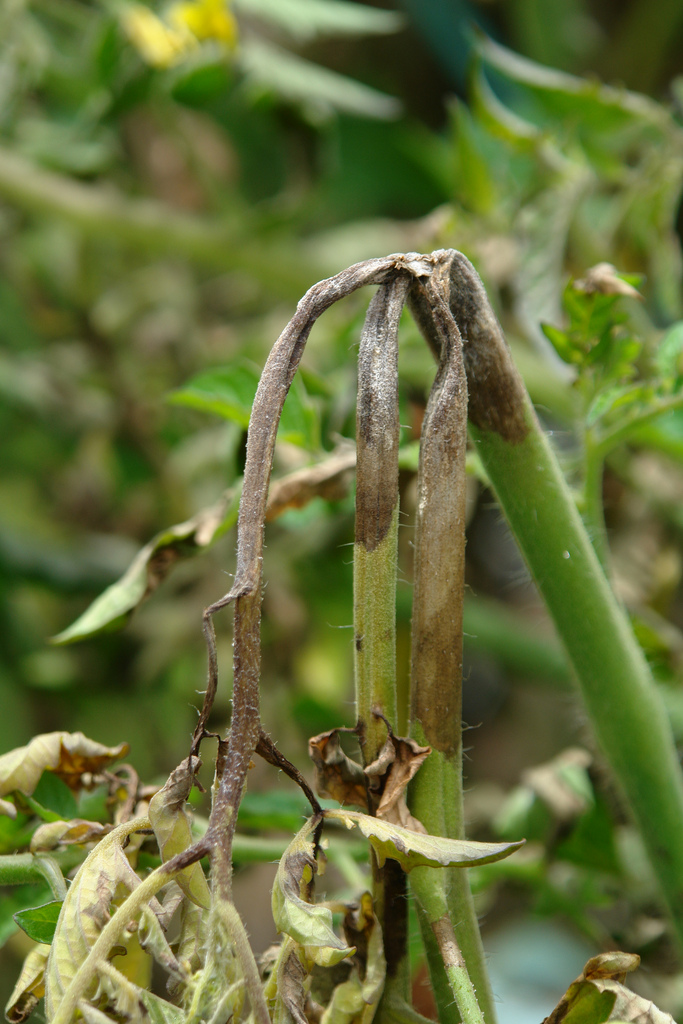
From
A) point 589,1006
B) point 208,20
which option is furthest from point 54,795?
point 208,20

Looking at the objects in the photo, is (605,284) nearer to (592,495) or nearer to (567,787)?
(592,495)

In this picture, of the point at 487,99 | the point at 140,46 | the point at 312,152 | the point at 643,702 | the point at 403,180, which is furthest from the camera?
the point at 403,180

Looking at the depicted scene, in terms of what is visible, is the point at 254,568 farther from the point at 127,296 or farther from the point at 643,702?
the point at 127,296

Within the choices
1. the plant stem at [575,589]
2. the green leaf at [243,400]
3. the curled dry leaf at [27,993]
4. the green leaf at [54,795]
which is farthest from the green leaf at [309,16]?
the curled dry leaf at [27,993]

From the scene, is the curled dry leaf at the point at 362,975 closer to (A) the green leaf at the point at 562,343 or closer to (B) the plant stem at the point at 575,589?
(B) the plant stem at the point at 575,589

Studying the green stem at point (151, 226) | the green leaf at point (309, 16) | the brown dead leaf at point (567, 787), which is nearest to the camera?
the brown dead leaf at point (567, 787)

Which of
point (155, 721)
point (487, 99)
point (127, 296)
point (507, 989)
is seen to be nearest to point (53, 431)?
point (127, 296)
